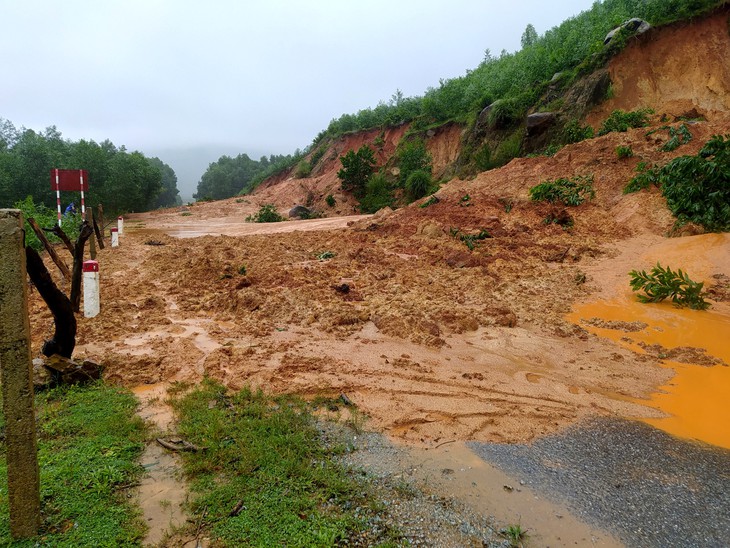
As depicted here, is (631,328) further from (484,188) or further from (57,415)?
(484,188)

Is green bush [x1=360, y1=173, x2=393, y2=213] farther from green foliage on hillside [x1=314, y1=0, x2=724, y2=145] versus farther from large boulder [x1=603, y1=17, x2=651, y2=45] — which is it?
large boulder [x1=603, y1=17, x2=651, y2=45]

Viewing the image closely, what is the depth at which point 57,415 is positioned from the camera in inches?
123

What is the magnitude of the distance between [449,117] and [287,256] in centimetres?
1937

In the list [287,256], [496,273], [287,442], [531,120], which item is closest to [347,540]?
[287,442]

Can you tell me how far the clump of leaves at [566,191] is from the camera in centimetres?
1095

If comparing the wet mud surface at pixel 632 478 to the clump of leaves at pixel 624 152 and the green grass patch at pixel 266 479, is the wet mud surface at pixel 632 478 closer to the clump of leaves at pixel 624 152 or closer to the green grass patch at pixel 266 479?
the green grass patch at pixel 266 479

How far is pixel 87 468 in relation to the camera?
2.52 meters

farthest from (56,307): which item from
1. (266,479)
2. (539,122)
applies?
(539,122)

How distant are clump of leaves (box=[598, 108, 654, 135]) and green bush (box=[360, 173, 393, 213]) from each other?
12.1 metres

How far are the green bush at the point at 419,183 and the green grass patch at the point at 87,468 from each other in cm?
1957

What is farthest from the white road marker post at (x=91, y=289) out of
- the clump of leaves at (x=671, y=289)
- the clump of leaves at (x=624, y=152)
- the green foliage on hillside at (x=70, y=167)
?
the green foliage on hillside at (x=70, y=167)

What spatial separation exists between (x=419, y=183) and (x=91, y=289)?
18229 millimetres

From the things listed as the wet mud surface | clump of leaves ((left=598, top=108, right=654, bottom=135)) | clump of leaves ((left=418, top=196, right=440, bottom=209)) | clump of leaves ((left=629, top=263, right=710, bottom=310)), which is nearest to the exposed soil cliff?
clump of leaves ((left=598, top=108, right=654, bottom=135))

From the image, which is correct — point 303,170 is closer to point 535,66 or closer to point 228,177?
point 535,66
